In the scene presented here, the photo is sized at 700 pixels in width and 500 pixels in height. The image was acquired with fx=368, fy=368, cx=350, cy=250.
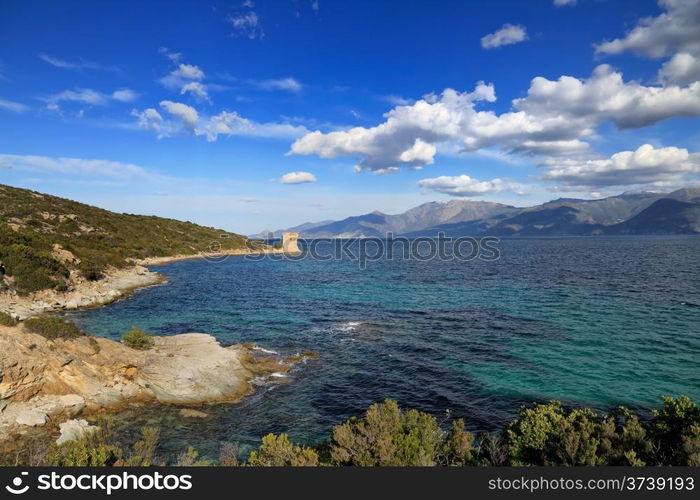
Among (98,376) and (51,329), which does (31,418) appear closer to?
(98,376)

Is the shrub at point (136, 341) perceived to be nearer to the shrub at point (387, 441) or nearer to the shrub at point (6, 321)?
the shrub at point (6, 321)

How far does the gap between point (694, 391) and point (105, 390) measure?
40.1m

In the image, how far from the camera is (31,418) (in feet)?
68.9

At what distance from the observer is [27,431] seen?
20.3 metres

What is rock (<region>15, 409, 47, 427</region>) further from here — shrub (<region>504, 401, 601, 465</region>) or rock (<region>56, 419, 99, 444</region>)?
shrub (<region>504, 401, 601, 465</region>)

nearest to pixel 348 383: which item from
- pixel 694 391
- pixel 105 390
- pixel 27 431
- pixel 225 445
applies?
pixel 225 445

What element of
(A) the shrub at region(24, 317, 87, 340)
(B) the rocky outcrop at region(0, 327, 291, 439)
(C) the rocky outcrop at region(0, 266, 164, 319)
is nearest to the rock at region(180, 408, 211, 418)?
(B) the rocky outcrop at region(0, 327, 291, 439)

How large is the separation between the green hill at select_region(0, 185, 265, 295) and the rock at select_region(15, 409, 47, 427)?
112 ft

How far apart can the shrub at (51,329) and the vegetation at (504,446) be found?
1421cm

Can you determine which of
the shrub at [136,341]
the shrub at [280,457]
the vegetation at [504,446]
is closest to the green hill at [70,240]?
the shrub at [136,341]

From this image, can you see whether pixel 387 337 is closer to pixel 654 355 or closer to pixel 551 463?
pixel 654 355

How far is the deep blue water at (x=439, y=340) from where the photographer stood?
81.5 ft

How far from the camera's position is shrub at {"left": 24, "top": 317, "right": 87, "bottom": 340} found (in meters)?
26.0

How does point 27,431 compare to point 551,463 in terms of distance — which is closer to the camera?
point 551,463
